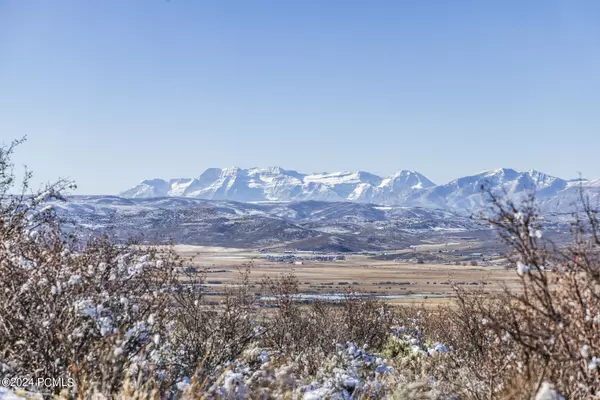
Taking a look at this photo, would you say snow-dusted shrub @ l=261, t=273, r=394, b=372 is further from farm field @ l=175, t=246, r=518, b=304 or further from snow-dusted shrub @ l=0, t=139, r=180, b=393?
farm field @ l=175, t=246, r=518, b=304

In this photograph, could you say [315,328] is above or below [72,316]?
below

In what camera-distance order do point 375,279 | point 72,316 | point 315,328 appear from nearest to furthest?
point 72,316 → point 315,328 → point 375,279

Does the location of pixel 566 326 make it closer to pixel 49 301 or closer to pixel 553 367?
pixel 553 367

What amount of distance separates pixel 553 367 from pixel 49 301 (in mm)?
5687

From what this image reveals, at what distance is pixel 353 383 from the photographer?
8.12m

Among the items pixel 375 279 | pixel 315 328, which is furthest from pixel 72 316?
pixel 375 279

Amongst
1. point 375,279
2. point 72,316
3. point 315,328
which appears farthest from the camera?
point 375,279

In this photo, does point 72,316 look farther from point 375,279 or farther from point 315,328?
point 375,279

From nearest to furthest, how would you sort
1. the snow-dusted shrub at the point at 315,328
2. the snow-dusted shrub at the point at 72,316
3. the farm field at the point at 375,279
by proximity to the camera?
1. the snow-dusted shrub at the point at 72,316
2. the snow-dusted shrub at the point at 315,328
3. the farm field at the point at 375,279

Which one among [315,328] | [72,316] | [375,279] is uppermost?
[72,316]

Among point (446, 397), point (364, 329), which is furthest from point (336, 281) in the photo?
point (446, 397)

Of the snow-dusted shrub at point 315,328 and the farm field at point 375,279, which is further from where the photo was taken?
the farm field at point 375,279

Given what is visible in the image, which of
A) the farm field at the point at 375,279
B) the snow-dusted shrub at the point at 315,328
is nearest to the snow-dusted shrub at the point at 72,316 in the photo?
the snow-dusted shrub at the point at 315,328

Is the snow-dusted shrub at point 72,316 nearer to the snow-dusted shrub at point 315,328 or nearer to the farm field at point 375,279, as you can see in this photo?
the snow-dusted shrub at point 315,328
